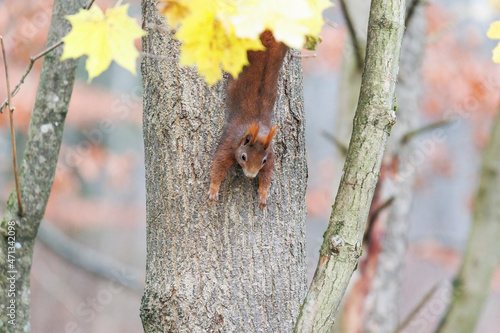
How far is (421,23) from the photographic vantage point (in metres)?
4.44

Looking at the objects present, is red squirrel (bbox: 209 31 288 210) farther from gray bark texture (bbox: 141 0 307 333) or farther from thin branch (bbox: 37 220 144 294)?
thin branch (bbox: 37 220 144 294)

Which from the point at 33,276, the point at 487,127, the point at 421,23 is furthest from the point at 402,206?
the point at 33,276

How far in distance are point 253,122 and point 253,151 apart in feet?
0.60

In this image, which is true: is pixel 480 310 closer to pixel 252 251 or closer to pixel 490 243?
pixel 490 243

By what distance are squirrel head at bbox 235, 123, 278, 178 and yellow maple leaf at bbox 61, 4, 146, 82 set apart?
0.60 meters

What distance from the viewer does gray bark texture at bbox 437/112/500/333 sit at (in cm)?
407

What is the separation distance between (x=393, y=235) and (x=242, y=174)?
261cm

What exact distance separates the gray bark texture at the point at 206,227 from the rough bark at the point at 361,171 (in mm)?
290

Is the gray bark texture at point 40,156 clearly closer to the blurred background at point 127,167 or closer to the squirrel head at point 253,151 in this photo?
the squirrel head at point 253,151

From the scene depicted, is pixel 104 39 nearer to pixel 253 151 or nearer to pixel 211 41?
pixel 211 41

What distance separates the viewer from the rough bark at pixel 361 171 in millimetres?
1592

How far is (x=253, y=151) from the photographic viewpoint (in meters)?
1.87

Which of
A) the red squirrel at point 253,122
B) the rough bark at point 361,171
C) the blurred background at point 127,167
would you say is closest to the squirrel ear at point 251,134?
the red squirrel at point 253,122

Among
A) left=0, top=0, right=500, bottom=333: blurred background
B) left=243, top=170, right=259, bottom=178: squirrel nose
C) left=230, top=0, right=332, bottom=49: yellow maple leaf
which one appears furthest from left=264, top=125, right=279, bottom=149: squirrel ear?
left=0, top=0, right=500, bottom=333: blurred background
